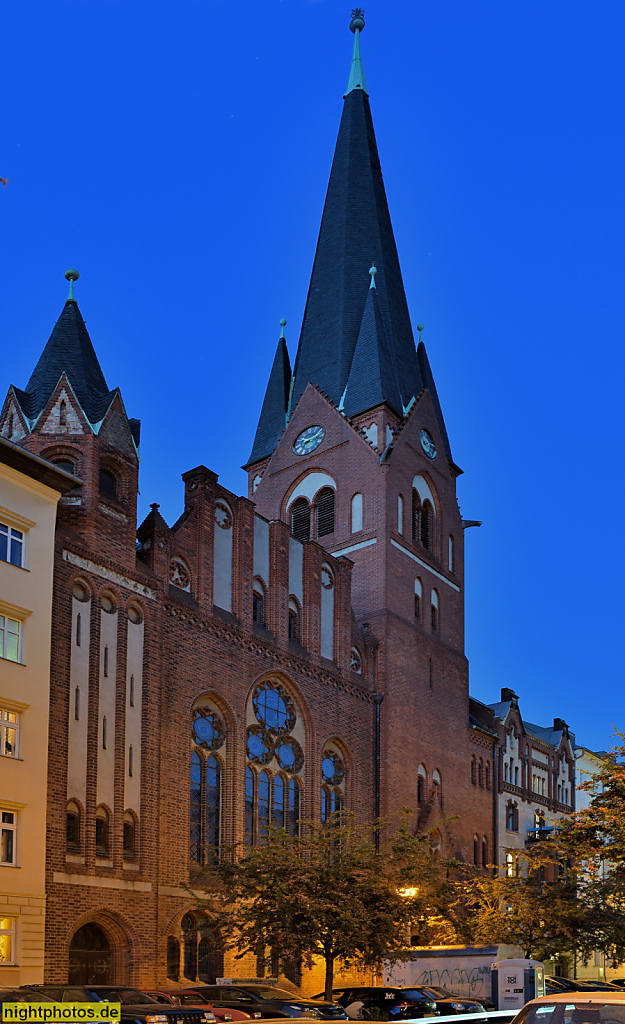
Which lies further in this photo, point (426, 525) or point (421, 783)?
point (426, 525)

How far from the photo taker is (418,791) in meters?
44.2

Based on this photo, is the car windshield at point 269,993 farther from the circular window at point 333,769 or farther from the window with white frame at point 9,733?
the circular window at point 333,769

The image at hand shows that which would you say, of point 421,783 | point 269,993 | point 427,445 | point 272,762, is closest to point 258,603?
point 272,762

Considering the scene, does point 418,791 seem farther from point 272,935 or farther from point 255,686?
point 272,935

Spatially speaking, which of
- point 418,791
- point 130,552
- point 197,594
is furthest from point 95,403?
point 418,791

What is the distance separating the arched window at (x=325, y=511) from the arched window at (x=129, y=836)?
20.0 m

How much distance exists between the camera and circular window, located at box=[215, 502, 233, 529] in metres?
36.2

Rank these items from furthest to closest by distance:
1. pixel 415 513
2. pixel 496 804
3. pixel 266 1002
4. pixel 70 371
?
1. pixel 496 804
2. pixel 415 513
3. pixel 70 371
4. pixel 266 1002

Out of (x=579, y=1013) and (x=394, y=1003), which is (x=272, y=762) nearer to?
(x=394, y=1003)

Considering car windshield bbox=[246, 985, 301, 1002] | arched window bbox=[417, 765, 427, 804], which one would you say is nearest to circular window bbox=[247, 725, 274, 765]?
arched window bbox=[417, 765, 427, 804]

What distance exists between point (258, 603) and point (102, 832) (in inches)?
446

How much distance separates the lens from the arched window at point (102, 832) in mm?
27938

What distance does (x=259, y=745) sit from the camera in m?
36.0

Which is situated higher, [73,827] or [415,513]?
[415,513]
